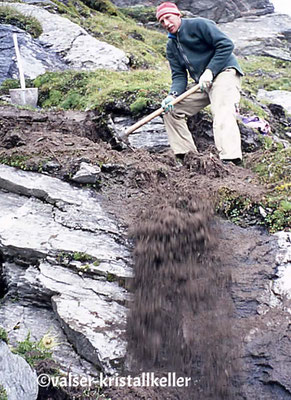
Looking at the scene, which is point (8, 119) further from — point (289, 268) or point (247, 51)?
point (247, 51)

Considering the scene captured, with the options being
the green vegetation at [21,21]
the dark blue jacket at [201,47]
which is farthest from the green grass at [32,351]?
the green vegetation at [21,21]

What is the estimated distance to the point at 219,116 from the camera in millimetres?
6582

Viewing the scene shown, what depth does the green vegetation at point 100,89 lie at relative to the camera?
8508 millimetres

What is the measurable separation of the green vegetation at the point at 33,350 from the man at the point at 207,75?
377cm

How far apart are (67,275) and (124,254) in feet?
2.15

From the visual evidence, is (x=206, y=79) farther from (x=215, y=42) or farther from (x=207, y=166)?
(x=207, y=166)

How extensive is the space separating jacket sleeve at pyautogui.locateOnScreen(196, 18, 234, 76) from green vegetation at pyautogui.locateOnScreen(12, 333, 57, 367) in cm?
453

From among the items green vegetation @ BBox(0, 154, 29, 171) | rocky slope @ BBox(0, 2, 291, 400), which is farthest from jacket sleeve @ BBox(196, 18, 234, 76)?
green vegetation @ BBox(0, 154, 29, 171)

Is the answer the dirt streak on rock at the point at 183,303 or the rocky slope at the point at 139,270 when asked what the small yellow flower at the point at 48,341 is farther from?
the dirt streak on rock at the point at 183,303

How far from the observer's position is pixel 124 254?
15.8 ft

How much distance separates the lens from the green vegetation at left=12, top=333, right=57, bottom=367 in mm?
3824

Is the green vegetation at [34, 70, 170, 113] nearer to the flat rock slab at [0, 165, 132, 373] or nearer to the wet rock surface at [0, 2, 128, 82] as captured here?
the wet rock surface at [0, 2, 128, 82]

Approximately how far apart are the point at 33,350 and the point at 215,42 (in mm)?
4860

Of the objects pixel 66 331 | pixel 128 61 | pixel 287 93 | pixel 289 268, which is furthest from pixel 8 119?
pixel 287 93
